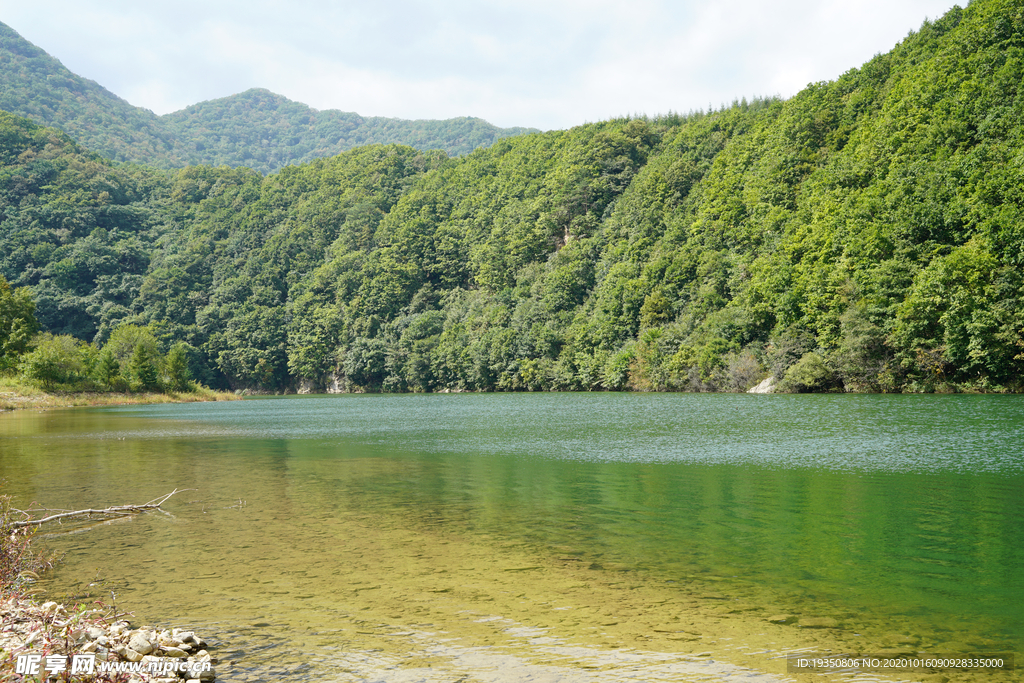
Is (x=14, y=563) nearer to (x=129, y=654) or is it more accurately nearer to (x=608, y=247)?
(x=129, y=654)

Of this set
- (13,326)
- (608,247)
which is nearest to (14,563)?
(13,326)

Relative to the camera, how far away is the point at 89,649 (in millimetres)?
6707

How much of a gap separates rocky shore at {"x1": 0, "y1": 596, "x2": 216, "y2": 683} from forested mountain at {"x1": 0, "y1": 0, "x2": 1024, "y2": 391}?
61731mm

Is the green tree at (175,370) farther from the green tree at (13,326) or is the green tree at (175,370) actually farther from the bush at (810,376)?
the bush at (810,376)

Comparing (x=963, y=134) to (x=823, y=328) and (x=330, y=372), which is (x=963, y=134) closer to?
(x=823, y=328)

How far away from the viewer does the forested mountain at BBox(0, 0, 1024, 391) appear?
64.9 metres

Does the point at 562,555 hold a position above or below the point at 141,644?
below

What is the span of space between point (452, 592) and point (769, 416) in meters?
35.3

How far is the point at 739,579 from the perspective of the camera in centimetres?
1041

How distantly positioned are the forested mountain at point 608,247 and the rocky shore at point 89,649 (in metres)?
61.7

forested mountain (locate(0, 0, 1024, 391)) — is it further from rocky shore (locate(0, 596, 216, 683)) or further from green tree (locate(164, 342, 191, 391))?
rocky shore (locate(0, 596, 216, 683))

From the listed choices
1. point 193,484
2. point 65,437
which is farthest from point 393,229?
point 193,484

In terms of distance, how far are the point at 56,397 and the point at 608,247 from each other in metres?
86.6

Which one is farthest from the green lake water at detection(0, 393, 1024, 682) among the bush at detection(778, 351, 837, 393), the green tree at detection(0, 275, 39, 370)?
the green tree at detection(0, 275, 39, 370)
